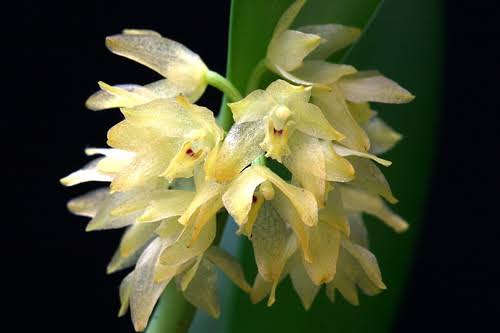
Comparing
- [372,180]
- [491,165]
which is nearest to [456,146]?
[491,165]

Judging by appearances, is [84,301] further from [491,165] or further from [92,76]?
[491,165]

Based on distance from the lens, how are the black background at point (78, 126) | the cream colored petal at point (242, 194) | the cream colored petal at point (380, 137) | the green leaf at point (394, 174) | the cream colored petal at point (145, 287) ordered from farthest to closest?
the black background at point (78, 126) → the green leaf at point (394, 174) → the cream colored petal at point (380, 137) → the cream colored petal at point (145, 287) → the cream colored petal at point (242, 194)

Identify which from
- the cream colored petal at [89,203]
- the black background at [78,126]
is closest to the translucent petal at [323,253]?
the cream colored petal at [89,203]

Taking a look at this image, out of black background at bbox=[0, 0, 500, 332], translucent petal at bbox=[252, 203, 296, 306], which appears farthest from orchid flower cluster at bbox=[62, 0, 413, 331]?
black background at bbox=[0, 0, 500, 332]

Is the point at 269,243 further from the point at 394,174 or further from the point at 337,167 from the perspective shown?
the point at 394,174

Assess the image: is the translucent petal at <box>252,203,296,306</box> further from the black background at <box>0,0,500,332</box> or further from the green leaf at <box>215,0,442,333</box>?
the black background at <box>0,0,500,332</box>

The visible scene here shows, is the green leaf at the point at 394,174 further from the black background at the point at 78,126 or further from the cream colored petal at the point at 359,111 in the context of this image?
the black background at the point at 78,126

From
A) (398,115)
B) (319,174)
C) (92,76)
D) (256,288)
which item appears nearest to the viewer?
(319,174)
